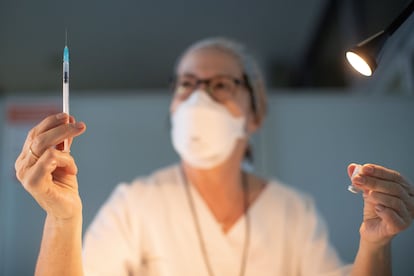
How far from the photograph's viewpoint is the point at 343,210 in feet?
2.78

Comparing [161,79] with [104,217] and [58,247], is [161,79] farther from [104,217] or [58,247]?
[58,247]

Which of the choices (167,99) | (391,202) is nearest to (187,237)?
(391,202)

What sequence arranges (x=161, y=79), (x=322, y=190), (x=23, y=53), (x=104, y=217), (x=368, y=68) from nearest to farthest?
1. (x=368, y=68)
2. (x=104, y=217)
3. (x=322, y=190)
4. (x=23, y=53)
5. (x=161, y=79)

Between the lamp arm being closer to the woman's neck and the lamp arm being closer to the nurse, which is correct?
the nurse

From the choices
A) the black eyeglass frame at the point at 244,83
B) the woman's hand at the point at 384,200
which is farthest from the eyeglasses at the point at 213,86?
the woman's hand at the point at 384,200

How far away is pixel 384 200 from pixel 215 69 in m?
0.51

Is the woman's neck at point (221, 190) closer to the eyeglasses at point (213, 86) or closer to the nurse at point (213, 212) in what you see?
the nurse at point (213, 212)

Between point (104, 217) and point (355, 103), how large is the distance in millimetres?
918

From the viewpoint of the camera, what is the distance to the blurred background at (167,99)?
83 centimetres

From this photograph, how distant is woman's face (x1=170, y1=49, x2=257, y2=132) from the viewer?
0.98m

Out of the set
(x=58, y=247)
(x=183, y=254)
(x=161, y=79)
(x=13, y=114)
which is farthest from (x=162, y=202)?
(x=161, y=79)

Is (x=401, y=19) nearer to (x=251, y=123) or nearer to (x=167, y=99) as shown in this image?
(x=251, y=123)

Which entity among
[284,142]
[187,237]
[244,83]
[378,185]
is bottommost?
[187,237]

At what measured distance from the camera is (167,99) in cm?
149
